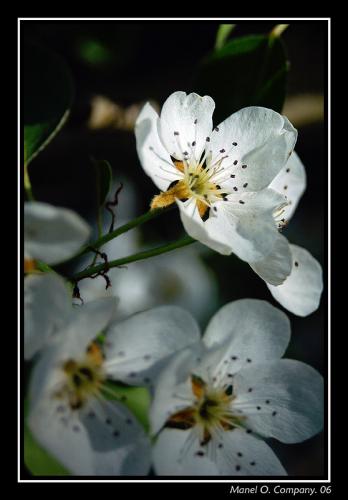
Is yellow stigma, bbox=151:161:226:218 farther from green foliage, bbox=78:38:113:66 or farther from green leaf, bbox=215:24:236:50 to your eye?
green foliage, bbox=78:38:113:66

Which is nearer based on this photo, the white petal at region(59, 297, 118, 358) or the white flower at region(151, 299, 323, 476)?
the white petal at region(59, 297, 118, 358)

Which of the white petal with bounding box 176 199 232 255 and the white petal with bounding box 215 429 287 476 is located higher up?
the white petal with bounding box 176 199 232 255

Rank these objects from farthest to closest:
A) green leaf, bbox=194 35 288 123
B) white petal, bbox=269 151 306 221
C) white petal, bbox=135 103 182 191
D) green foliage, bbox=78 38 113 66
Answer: green foliage, bbox=78 38 113 66 → green leaf, bbox=194 35 288 123 → white petal, bbox=269 151 306 221 → white petal, bbox=135 103 182 191

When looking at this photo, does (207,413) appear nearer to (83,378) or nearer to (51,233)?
(83,378)

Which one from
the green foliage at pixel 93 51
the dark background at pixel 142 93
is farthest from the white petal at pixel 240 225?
the green foliage at pixel 93 51

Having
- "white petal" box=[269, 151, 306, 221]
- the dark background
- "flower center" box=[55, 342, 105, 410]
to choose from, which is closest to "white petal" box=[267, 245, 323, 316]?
"white petal" box=[269, 151, 306, 221]

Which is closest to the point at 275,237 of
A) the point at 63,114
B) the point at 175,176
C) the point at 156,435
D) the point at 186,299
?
the point at 175,176

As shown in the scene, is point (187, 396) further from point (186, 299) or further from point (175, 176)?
point (186, 299)
